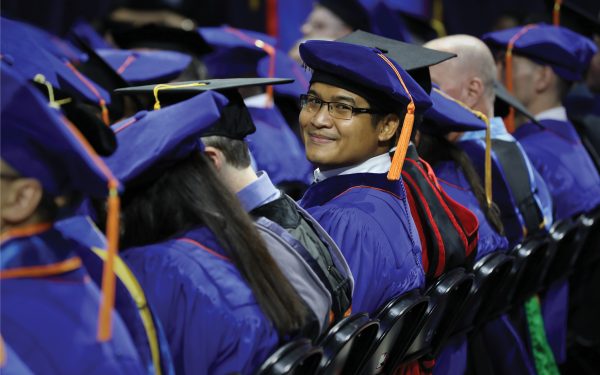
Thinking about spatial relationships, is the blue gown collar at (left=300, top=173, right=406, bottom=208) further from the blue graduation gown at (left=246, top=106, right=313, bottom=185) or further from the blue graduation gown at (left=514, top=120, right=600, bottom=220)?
the blue graduation gown at (left=514, top=120, right=600, bottom=220)

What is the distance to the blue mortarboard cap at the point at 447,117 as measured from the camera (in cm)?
338

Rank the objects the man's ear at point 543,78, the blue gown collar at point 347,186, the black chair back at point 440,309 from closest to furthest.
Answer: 1. the black chair back at point 440,309
2. the blue gown collar at point 347,186
3. the man's ear at point 543,78

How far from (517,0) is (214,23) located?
111 inches

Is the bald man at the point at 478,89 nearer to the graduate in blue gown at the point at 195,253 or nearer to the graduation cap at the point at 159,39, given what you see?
the graduation cap at the point at 159,39

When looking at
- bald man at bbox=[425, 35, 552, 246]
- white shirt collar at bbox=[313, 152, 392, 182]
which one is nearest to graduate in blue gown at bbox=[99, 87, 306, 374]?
white shirt collar at bbox=[313, 152, 392, 182]

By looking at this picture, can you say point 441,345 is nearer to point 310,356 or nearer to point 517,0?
point 310,356

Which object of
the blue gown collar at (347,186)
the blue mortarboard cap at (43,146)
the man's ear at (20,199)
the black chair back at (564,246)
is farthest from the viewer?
the black chair back at (564,246)

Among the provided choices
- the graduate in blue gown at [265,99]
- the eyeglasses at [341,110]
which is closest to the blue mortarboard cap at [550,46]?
the graduate in blue gown at [265,99]

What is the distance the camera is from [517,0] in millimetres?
8602

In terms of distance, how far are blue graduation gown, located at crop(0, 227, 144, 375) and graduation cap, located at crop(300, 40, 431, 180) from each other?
126 cm

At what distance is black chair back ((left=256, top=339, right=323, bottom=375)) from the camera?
6.72 ft

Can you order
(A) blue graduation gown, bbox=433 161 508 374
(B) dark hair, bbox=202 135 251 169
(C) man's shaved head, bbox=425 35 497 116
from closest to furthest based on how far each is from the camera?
(B) dark hair, bbox=202 135 251 169 < (A) blue graduation gown, bbox=433 161 508 374 < (C) man's shaved head, bbox=425 35 497 116

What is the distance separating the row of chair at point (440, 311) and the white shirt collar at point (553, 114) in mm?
614

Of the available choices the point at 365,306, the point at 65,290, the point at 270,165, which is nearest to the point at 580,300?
the point at 270,165
